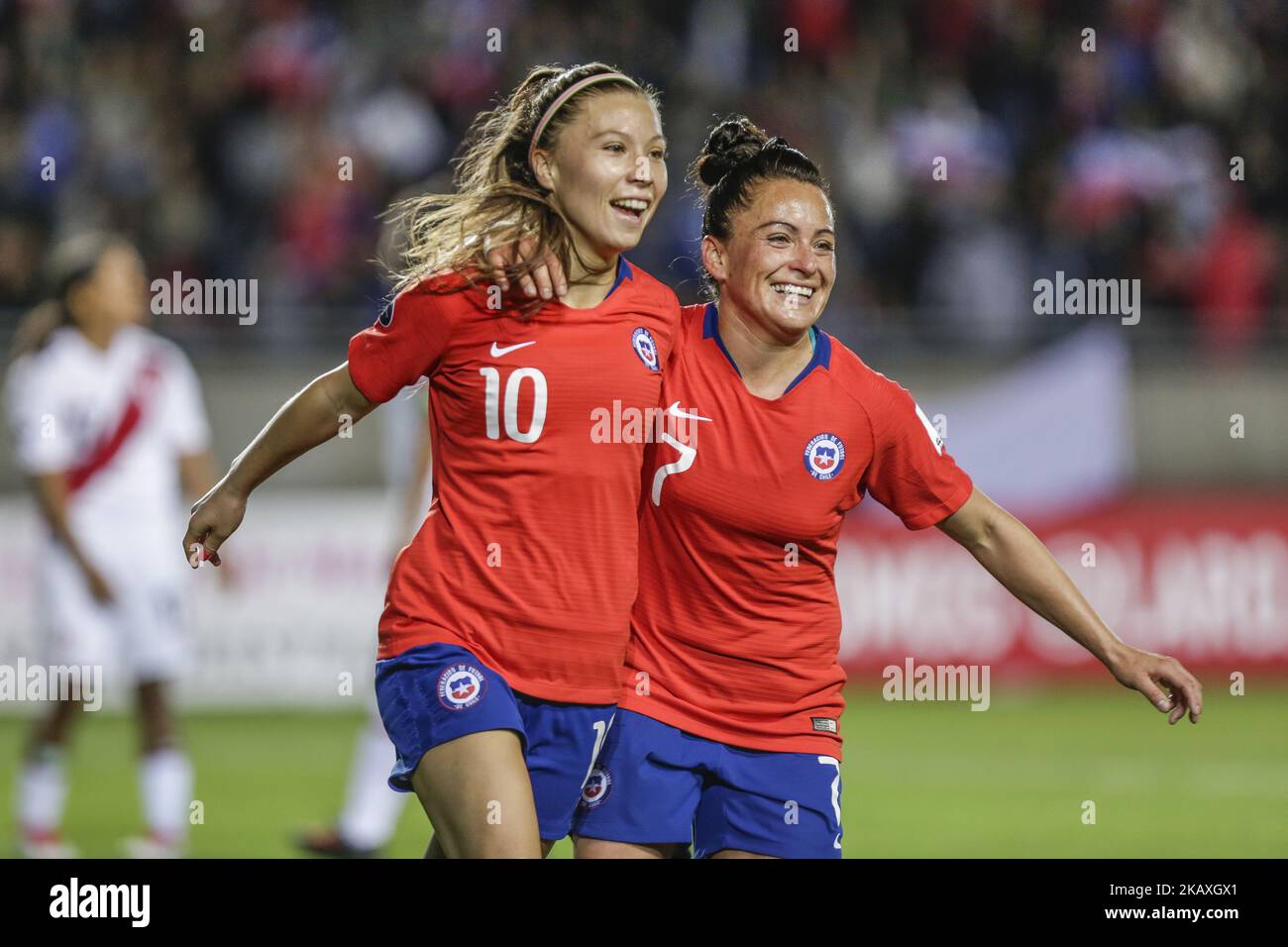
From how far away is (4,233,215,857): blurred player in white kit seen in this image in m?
8.06

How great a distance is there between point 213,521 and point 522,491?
0.79 m

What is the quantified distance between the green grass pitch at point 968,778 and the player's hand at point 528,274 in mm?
3895

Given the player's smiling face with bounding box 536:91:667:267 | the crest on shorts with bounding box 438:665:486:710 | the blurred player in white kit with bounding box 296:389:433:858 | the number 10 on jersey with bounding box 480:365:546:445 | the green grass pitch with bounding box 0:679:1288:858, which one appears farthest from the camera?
the green grass pitch with bounding box 0:679:1288:858

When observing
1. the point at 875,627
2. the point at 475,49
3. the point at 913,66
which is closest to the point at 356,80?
the point at 475,49

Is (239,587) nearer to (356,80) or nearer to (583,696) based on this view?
(356,80)

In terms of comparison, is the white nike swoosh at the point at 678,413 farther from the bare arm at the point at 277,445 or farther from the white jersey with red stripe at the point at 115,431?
the white jersey with red stripe at the point at 115,431

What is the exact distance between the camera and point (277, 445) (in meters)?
4.66

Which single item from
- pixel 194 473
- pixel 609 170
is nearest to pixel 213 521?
pixel 609 170

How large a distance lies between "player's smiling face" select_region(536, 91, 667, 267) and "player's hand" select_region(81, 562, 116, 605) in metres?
4.02

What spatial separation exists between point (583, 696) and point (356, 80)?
37.5 feet

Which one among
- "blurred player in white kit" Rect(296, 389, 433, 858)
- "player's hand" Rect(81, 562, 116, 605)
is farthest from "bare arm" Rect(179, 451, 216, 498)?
"blurred player in white kit" Rect(296, 389, 433, 858)

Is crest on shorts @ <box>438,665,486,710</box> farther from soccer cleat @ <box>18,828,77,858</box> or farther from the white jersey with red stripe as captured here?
the white jersey with red stripe

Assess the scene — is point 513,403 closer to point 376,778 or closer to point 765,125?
point 376,778

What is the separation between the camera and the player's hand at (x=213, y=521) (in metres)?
4.70
